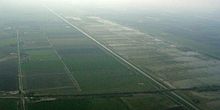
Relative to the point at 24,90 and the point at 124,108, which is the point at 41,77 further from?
the point at 124,108

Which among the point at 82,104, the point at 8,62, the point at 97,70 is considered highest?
the point at 82,104

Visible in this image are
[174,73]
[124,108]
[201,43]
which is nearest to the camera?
[124,108]

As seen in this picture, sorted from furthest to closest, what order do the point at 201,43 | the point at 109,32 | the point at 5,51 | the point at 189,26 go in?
1. the point at 189,26
2. the point at 109,32
3. the point at 201,43
4. the point at 5,51

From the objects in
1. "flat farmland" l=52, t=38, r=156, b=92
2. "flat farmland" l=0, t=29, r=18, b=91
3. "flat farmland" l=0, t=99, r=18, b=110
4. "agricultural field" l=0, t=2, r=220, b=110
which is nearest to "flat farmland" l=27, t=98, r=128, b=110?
Answer: "agricultural field" l=0, t=2, r=220, b=110

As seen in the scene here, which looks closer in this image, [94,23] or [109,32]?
[109,32]

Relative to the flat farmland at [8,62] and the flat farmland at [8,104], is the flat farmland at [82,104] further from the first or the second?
the flat farmland at [8,62]

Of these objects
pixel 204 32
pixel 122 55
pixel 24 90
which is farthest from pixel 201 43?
pixel 24 90

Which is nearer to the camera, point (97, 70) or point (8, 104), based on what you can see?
point (8, 104)

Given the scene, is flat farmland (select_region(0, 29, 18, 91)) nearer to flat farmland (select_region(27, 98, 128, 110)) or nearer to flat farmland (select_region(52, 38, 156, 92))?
flat farmland (select_region(27, 98, 128, 110))

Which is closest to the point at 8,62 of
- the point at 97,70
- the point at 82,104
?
the point at 97,70

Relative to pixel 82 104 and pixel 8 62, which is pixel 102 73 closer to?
pixel 82 104

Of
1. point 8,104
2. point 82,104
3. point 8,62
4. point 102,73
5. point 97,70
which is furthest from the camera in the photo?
point 8,62
